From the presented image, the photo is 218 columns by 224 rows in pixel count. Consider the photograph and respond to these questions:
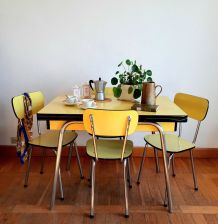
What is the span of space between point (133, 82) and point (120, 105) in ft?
0.83

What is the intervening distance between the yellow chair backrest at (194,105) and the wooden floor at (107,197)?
0.69 meters

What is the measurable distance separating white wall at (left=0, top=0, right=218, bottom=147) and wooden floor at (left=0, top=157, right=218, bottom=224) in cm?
84

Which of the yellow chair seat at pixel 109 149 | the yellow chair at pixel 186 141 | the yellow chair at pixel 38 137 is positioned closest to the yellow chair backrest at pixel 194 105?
the yellow chair at pixel 186 141

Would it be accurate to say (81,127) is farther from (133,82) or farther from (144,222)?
(144,222)

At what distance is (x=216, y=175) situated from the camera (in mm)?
2506

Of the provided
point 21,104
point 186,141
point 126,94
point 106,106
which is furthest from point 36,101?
point 186,141

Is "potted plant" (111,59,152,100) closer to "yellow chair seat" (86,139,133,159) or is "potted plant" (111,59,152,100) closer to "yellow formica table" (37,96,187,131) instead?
"yellow formica table" (37,96,187,131)

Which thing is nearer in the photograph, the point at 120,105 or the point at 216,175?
the point at 120,105

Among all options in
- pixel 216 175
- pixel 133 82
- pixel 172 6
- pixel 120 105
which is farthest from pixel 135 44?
pixel 216 175

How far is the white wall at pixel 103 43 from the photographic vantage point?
8.30 feet

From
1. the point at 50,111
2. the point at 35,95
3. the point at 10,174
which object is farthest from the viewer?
the point at 10,174

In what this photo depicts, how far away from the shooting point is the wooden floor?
1840mm

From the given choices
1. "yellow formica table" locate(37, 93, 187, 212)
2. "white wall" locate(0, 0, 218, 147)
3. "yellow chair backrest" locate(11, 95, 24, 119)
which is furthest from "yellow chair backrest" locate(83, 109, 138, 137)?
"white wall" locate(0, 0, 218, 147)

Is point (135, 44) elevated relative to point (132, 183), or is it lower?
elevated
